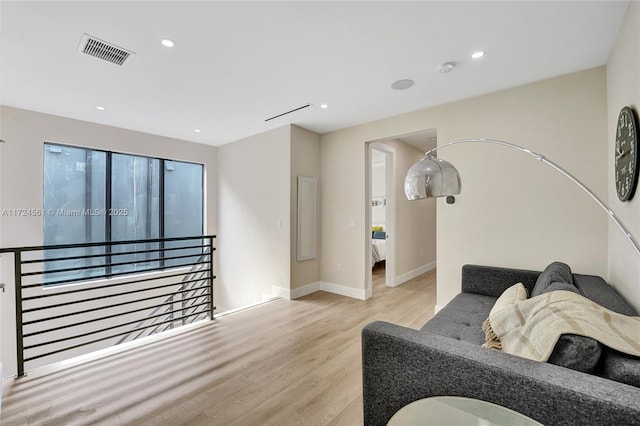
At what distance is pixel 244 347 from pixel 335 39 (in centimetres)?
283

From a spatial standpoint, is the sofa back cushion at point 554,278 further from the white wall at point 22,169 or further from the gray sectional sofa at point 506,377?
the white wall at point 22,169

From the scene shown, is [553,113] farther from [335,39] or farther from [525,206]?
[335,39]

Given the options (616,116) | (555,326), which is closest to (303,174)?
(616,116)

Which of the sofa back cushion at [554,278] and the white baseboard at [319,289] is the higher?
the sofa back cushion at [554,278]

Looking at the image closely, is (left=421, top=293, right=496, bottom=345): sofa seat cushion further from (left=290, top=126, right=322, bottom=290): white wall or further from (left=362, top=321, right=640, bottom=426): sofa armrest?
(left=290, top=126, right=322, bottom=290): white wall

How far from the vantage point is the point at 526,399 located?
3.16ft

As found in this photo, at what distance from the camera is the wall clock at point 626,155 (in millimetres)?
1661

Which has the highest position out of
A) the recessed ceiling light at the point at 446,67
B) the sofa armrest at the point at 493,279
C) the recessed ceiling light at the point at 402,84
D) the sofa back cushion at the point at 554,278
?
the recessed ceiling light at the point at 402,84

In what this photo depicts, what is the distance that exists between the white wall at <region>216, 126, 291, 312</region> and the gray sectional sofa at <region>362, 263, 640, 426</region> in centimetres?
293

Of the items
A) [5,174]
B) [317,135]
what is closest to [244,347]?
[317,135]

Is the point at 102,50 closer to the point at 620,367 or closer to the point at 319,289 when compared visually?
the point at 620,367

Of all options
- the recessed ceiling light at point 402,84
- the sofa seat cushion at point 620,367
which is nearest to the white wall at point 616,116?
the sofa seat cushion at point 620,367

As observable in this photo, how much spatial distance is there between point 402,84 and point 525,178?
63.2 inches

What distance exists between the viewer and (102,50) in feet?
7.43
